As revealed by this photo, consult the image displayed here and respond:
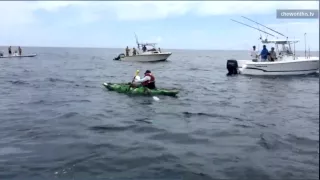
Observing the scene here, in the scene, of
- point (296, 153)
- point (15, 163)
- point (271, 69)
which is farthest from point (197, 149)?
point (271, 69)

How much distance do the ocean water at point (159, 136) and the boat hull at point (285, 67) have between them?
27.9 ft

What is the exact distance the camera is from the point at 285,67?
31.4m

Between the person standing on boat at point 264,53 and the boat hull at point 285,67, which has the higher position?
the person standing on boat at point 264,53

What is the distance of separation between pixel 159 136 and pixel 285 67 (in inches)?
864

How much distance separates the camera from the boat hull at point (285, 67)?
31.4 m

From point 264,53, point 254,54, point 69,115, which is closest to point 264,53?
point 264,53

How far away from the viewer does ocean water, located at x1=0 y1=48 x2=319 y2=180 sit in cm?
932

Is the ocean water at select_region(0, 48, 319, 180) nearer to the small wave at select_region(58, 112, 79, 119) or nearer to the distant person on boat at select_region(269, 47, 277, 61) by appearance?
the small wave at select_region(58, 112, 79, 119)

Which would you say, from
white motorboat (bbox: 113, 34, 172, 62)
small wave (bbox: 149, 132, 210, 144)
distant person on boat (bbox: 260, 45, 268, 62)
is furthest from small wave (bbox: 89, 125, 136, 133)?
white motorboat (bbox: 113, 34, 172, 62)

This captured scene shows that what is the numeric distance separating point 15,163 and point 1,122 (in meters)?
6.00

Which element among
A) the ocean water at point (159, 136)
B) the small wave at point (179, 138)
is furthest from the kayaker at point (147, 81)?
the small wave at point (179, 138)

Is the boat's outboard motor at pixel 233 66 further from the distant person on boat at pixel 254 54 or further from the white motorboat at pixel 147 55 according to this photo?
the white motorboat at pixel 147 55

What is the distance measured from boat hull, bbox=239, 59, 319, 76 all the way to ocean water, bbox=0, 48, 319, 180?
851cm

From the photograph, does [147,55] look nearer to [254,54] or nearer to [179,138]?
[254,54]
